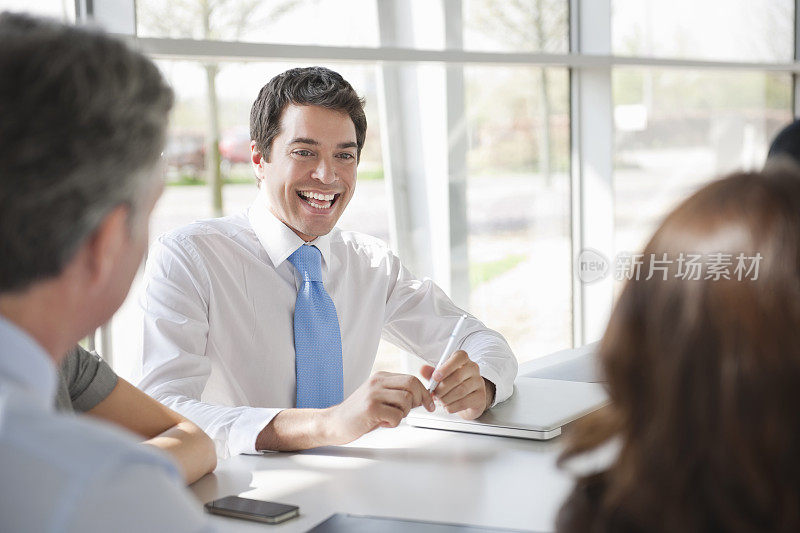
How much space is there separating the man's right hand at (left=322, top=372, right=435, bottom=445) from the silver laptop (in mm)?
157

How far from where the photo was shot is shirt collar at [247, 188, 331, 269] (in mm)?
2484

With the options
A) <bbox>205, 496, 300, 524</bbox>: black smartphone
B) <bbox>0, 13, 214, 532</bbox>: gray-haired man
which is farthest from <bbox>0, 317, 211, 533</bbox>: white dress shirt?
<bbox>205, 496, 300, 524</bbox>: black smartphone

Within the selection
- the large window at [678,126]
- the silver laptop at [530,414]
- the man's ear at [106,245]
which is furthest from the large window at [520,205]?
the man's ear at [106,245]

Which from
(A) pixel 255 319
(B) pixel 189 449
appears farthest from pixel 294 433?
(A) pixel 255 319

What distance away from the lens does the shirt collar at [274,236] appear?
248 centimetres

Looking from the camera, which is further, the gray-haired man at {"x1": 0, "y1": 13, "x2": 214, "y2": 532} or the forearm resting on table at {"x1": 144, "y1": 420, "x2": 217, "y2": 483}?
the forearm resting on table at {"x1": 144, "y1": 420, "x2": 217, "y2": 483}

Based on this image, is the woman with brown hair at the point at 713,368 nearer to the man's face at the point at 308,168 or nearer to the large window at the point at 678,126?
the man's face at the point at 308,168

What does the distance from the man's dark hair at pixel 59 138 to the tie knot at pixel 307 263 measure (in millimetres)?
1535

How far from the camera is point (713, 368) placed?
2.56ft

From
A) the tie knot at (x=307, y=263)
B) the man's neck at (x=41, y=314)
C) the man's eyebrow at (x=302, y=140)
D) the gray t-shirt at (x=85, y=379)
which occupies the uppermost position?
the man's eyebrow at (x=302, y=140)

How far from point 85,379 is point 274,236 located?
908mm

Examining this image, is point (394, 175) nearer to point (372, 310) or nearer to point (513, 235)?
point (513, 235)

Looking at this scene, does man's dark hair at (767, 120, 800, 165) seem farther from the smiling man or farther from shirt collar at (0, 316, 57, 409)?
shirt collar at (0, 316, 57, 409)

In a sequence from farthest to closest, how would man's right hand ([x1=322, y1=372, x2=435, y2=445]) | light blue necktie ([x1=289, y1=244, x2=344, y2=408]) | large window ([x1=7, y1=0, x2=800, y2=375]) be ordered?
large window ([x1=7, y1=0, x2=800, y2=375])
light blue necktie ([x1=289, y1=244, x2=344, y2=408])
man's right hand ([x1=322, y1=372, x2=435, y2=445])
